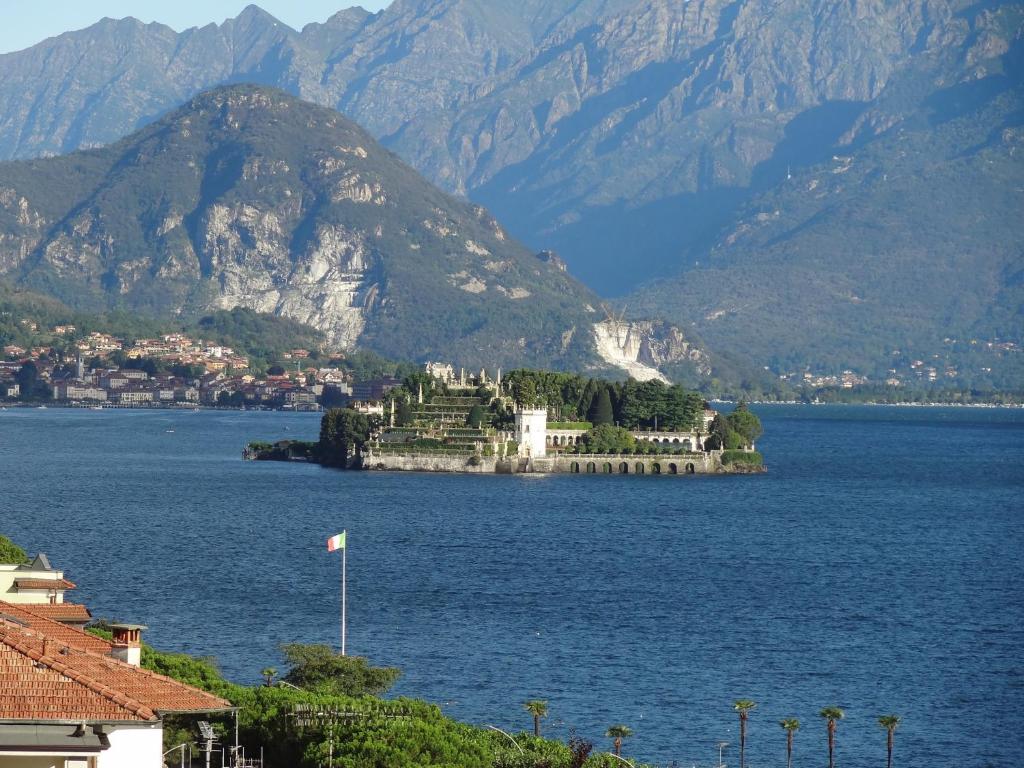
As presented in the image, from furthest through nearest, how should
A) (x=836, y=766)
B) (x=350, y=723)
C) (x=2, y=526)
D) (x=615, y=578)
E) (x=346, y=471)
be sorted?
1. (x=346, y=471)
2. (x=2, y=526)
3. (x=615, y=578)
4. (x=836, y=766)
5. (x=350, y=723)

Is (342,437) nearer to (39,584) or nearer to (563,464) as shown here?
(563,464)

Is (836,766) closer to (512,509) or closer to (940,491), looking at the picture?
(512,509)

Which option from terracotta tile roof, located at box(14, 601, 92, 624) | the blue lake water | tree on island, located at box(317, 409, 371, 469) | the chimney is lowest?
the blue lake water

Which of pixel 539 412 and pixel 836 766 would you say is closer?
pixel 836 766

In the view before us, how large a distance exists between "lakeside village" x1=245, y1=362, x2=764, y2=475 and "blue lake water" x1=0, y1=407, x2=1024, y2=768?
15666 mm

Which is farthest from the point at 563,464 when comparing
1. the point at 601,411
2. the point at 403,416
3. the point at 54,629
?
the point at 54,629

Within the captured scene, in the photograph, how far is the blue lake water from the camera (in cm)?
5634

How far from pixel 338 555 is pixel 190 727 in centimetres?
5988

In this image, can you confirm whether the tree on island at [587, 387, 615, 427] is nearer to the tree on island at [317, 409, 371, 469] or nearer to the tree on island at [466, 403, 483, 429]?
the tree on island at [466, 403, 483, 429]

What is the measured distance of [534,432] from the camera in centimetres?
17375

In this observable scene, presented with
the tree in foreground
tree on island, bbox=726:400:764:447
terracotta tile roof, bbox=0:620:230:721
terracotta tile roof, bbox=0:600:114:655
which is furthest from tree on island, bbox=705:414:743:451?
terracotta tile roof, bbox=0:620:230:721

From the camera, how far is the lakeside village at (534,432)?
17162cm

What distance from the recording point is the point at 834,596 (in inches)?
3337

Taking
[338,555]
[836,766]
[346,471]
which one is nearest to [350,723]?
[836,766]
